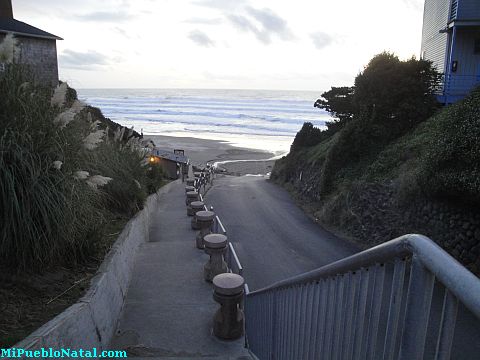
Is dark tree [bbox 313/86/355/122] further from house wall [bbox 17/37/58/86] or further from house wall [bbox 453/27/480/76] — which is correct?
house wall [bbox 17/37/58/86]

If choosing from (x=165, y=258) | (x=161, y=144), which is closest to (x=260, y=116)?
(x=161, y=144)

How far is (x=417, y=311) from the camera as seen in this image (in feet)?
4.19

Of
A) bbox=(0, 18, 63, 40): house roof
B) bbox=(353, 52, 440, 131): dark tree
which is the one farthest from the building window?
bbox=(0, 18, 63, 40): house roof

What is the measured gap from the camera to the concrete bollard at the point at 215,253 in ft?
17.6

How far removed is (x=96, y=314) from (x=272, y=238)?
9.55 m

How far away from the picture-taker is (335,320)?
2033mm

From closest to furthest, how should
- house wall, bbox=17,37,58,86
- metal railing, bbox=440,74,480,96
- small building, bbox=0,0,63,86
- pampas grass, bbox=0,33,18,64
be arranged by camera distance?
pampas grass, bbox=0,33,18,64 < metal railing, bbox=440,74,480,96 < small building, bbox=0,0,63,86 < house wall, bbox=17,37,58,86

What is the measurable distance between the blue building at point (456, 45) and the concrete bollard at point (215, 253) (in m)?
14.9

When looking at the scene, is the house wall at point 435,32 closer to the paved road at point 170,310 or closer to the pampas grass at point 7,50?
the paved road at point 170,310

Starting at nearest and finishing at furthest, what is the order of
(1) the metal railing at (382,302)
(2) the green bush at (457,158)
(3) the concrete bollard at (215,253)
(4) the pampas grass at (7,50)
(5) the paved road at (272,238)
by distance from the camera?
(1) the metal railing at (382,302)
(4) the pampas grass at (7,50)
(3) the concrete bollard at (215,253)
(2) the green bush at (457,158)
(5) the paved road at (272,238)

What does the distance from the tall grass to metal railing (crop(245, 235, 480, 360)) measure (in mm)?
2562

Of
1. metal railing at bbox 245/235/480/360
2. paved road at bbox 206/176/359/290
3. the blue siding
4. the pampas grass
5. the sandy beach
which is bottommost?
paved road at bbox 206/176/359/290

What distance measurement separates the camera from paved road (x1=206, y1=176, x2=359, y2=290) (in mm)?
10250

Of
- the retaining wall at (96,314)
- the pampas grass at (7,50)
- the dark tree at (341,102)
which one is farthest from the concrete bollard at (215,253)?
the dark tree at (341,102)
